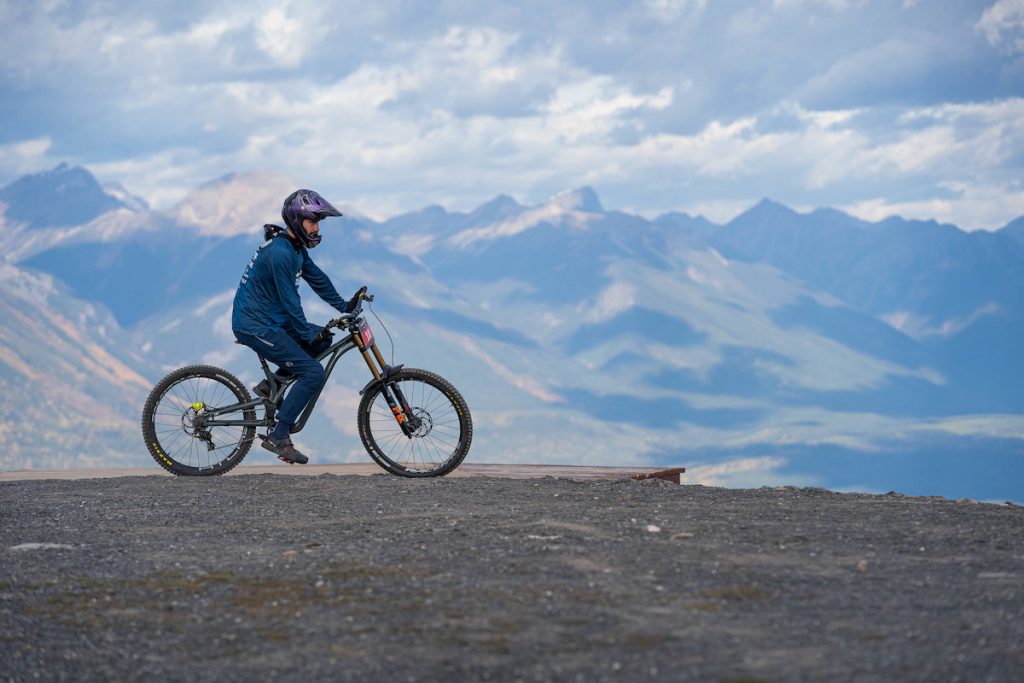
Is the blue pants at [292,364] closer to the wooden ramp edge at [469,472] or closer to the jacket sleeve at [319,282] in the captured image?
the jacket sleeve at [319,282]

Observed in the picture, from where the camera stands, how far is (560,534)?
784 centimetres

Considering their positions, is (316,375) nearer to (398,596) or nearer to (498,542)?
(498,542)

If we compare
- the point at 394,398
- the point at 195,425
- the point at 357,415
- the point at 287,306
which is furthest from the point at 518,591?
the point at 195,425

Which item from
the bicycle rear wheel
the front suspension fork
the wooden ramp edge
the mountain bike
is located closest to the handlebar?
the mountain bike

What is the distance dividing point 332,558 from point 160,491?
4.01 metres

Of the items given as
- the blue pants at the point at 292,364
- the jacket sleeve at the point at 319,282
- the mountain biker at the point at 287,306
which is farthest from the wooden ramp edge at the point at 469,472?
the jacket sleeve at the point at 319,282

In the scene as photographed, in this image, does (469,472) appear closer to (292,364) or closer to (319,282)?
(292,364)

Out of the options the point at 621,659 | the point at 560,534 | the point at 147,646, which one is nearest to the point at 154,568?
the point at 147,646

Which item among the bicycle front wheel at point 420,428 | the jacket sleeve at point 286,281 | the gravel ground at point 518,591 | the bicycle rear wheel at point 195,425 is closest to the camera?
the gravel ground at point 518,591

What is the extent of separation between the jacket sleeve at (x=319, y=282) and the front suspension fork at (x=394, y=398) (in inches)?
16.5

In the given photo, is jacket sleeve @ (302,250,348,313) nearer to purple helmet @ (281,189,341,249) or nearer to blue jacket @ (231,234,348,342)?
blue jacket @ (231,234,348,342)

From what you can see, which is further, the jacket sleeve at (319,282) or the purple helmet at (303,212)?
the jacket sleeve at (319,282)

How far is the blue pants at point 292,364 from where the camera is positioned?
37.8 ft

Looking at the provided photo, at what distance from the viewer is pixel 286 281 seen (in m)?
11.4
